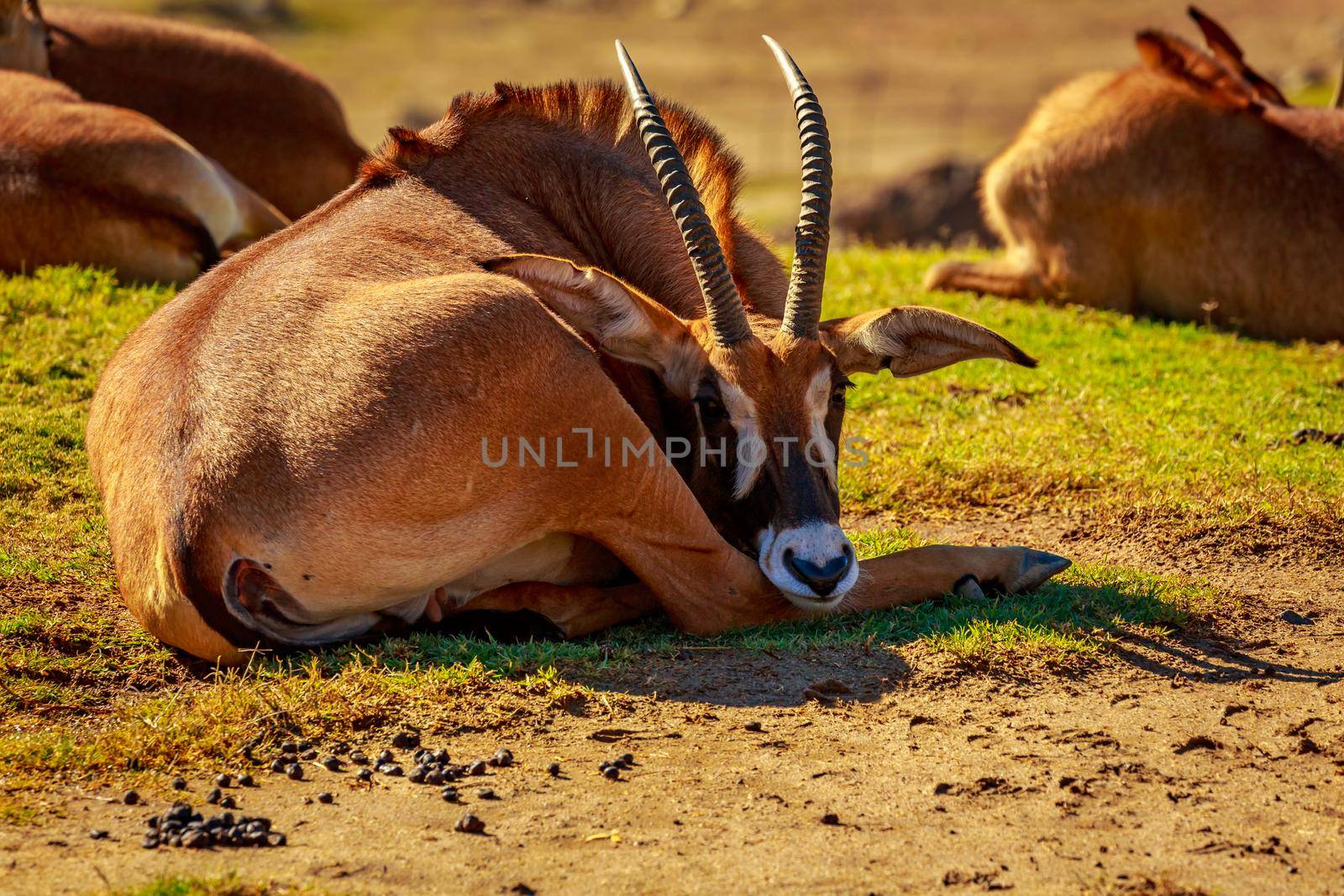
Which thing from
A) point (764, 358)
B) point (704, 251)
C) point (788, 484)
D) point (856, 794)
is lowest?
point (856, 794)

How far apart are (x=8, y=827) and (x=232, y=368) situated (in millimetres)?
1732

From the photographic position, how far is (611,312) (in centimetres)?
588

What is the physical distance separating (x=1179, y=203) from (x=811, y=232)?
542 cm

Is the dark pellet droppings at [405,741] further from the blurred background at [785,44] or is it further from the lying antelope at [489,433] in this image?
the blurred background at [785,44]

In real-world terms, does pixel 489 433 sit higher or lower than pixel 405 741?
higher

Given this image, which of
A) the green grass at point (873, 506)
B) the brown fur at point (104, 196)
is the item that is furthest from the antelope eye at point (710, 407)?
the brown fur at point (104, 196)

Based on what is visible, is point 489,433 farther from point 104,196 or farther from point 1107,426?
point 104,196

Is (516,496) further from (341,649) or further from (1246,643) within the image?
(1246,643)

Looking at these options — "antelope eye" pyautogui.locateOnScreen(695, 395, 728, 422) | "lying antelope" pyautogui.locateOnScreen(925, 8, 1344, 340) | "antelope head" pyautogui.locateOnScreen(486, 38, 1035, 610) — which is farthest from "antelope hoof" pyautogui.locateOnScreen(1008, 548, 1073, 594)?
"lying antelope" pyautogui.locateOnScreen(925, 8, 1344, 340)

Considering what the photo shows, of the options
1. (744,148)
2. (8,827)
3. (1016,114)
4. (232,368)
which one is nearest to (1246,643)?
(232,368)

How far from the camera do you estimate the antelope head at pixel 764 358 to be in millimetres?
5602

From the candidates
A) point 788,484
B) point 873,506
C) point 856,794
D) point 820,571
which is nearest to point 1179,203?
point 873,506

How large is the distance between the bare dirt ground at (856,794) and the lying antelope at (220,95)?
298 inches

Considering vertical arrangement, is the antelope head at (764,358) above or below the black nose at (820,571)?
above
